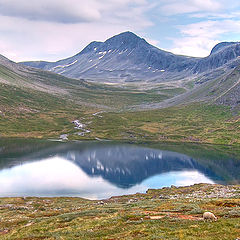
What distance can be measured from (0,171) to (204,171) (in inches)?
3547

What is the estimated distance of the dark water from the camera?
101 meters

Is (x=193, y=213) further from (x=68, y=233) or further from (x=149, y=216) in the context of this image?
(x=68, y=233)

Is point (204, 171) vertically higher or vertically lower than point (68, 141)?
lower

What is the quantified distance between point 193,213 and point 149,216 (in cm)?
606

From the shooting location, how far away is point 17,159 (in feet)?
449

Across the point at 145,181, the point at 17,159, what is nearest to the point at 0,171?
the point at 17,159

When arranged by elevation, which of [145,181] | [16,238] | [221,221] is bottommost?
[145,181]

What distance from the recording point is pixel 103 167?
432 feet

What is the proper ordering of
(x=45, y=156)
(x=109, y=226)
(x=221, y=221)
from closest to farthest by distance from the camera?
(x=221, y=221) → (x=109, y=226) → (x=45, y=156)

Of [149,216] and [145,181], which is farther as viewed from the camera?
[145,181]

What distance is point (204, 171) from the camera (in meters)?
126

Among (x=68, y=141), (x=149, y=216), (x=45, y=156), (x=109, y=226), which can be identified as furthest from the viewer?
(x=68, y=141)

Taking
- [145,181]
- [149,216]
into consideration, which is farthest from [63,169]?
[149,216]

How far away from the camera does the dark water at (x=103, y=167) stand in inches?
3994
